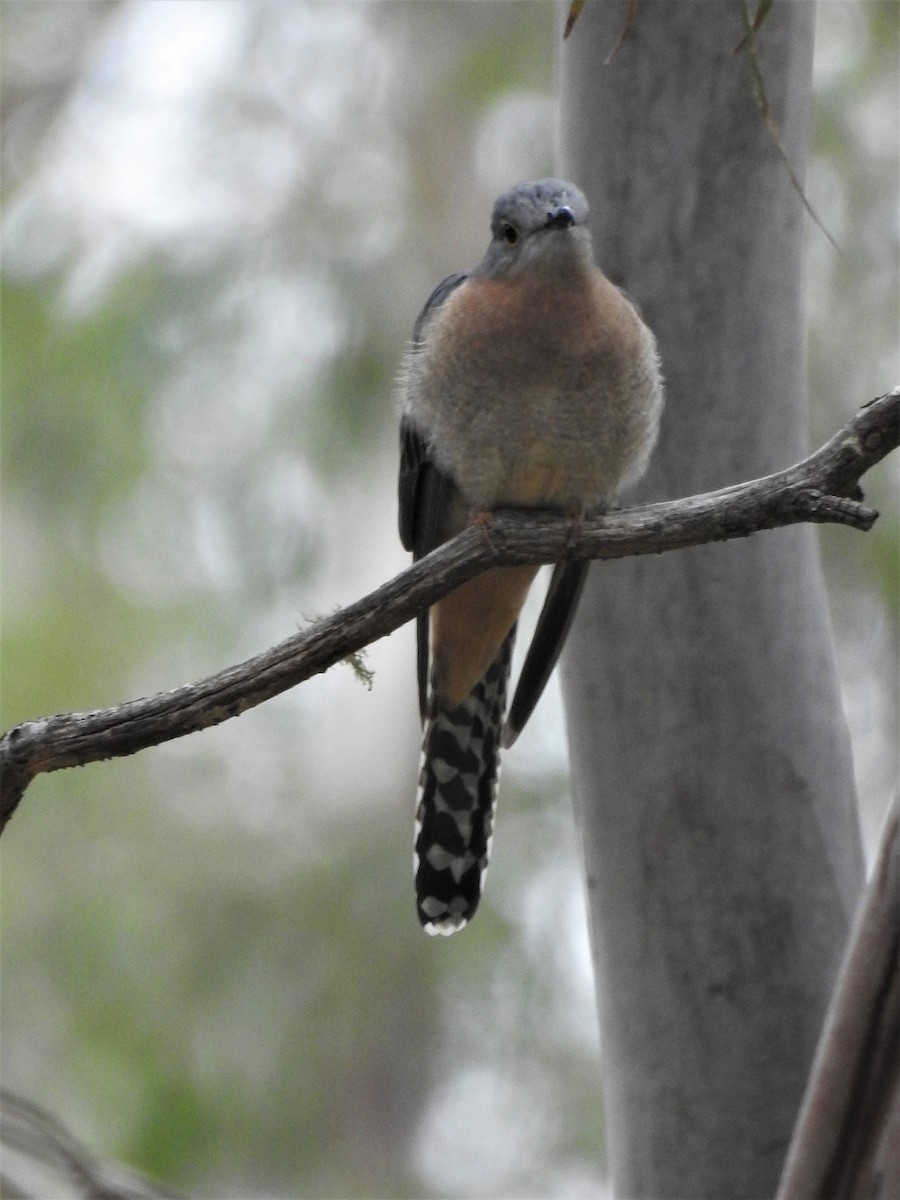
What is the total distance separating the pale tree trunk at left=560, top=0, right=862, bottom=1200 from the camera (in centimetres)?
307

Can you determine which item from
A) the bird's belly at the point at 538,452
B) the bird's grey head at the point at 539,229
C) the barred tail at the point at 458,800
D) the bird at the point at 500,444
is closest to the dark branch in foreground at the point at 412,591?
the bird at the point at 500,444

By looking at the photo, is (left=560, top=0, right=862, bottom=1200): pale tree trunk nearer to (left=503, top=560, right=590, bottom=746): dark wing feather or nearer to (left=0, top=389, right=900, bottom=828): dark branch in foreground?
(left=503, top=560, right=590, bottom=746): dark wing feather

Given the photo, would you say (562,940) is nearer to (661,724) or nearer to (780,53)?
(661,724)

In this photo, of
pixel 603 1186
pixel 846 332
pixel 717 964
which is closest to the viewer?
pixel 717 964

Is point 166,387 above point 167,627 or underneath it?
above

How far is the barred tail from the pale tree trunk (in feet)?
1.69

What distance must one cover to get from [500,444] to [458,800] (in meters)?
1.01

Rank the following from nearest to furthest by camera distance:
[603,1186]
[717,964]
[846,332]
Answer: [717,964]
[846,332]
[603,1186]

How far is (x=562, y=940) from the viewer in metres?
7.87

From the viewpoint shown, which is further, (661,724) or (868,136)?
(868,136)

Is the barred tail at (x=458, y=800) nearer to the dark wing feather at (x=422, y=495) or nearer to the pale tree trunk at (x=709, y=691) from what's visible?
the dark wing feather at (x=422, y=495)

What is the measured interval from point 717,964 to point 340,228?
5.76 m

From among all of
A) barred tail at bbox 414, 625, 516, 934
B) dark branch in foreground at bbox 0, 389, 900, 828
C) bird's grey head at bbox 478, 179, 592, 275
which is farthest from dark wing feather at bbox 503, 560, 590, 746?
bird's grey head at bbox 478, 179, 592, 275

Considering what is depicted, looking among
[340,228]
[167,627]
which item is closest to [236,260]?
[340,228]
